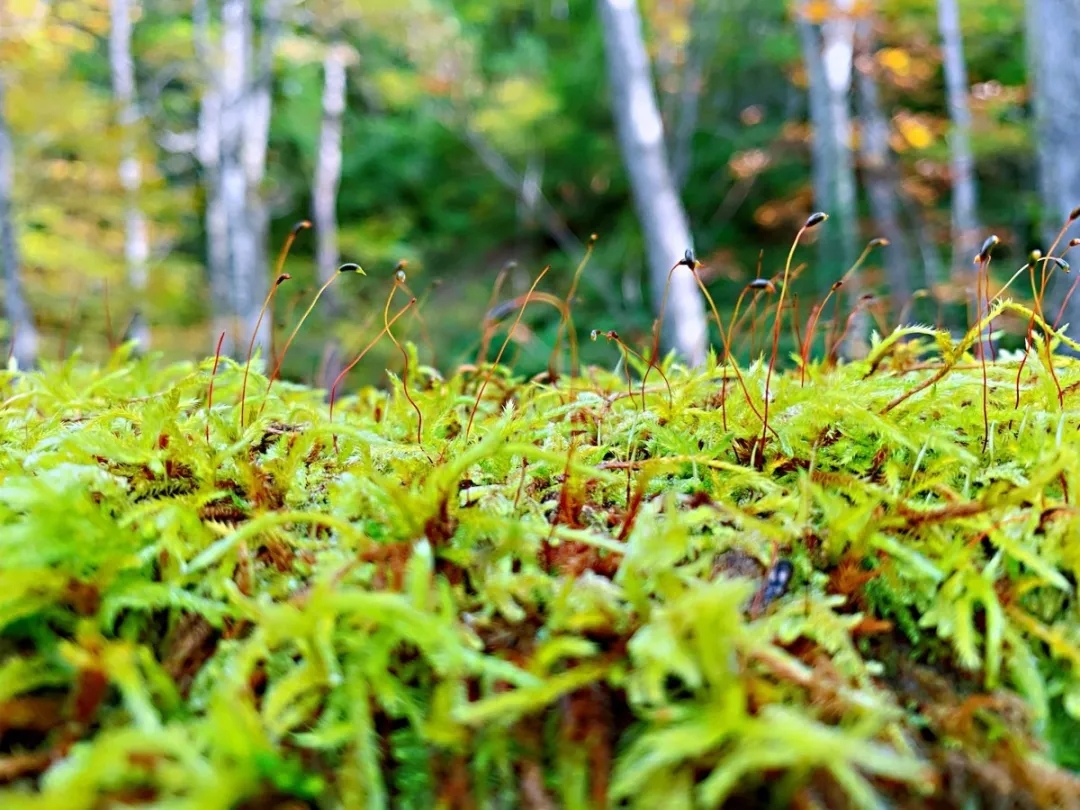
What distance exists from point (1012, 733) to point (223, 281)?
10054 millimetres

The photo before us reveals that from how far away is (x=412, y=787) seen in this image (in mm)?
525

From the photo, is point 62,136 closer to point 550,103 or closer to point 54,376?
point 550,103

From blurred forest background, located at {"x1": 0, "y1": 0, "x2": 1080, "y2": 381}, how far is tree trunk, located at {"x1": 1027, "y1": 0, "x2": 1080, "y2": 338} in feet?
0.57

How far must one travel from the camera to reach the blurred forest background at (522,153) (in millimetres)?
6566

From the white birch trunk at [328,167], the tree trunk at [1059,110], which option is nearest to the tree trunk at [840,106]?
the tree trunk at [1059,110]

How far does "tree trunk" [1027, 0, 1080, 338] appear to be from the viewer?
3.65 metres

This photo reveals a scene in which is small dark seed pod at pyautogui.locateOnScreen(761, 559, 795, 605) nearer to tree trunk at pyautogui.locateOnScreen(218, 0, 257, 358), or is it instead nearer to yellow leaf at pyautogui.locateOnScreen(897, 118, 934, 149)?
tree trunk at pyautogui.locateOnScreen(218, 0, 257, 358)

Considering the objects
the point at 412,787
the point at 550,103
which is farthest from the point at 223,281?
the point at 412,787

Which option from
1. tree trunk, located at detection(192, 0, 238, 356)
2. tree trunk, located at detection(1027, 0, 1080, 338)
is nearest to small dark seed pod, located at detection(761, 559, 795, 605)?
tree trunk, located at detection(1027, 0, 1080, 338)

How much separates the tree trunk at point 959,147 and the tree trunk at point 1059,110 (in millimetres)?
3287

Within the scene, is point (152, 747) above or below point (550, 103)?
below

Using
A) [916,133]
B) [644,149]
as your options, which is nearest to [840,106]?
[916,133]

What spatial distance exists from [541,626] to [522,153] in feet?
32.7

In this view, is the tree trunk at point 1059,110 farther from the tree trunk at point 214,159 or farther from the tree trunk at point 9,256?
the tree trunk at point 9,256
